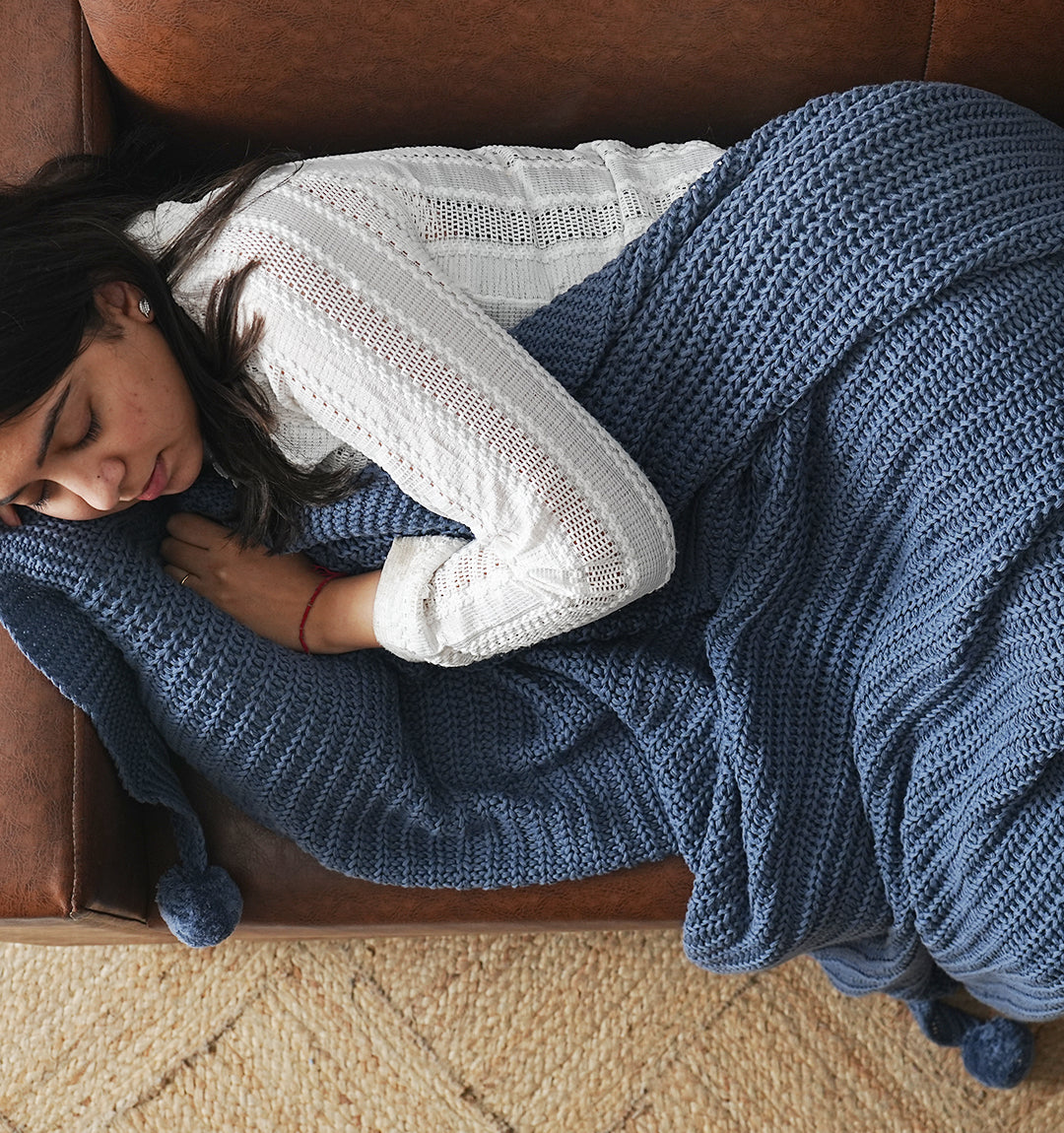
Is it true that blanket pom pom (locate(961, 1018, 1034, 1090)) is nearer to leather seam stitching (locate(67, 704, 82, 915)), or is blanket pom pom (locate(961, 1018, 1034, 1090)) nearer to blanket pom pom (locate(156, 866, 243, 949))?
blanket pom pom (locate(156, 866, 243, 949))

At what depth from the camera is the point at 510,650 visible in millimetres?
940

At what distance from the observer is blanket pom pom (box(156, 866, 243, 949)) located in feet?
3.03

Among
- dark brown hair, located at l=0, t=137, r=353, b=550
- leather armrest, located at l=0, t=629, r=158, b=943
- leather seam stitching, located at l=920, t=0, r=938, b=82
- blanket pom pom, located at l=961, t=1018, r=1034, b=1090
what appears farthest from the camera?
blanket pom pom, located at l=961, t=1018, r=1034, b=1090

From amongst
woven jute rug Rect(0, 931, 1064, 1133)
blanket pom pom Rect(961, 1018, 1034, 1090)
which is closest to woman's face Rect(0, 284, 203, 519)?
woven jute rug Rect(0, 931, 1064, 1133)

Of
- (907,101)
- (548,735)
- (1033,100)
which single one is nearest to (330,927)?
(548,735)

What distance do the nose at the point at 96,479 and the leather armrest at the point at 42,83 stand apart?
309 mm

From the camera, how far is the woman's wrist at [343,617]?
96 centimetres

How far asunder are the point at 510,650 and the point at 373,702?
134mm

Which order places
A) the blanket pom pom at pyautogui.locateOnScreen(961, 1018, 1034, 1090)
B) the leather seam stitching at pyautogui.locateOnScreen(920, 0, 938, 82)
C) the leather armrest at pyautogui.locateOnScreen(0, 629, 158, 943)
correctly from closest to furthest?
the leather armrest at pyautogui.locateOnScreen(0, 629, 158, 943), the leather seam stitching at pyautogui.locateOnScreen(920, 0, 938, 82), the blanket pom pom at pyautogui.locateOnScreen(961, 1018, 1034, 1090)

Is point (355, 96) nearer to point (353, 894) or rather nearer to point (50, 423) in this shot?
point (50, 423)

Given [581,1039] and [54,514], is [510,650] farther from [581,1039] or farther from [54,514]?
[581,1039]

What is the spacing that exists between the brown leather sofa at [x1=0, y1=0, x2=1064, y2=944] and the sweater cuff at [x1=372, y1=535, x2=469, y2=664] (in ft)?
0.75

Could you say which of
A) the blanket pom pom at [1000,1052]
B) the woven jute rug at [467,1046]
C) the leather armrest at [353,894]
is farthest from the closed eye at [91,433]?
the blanket pom pom at [1000,1052]

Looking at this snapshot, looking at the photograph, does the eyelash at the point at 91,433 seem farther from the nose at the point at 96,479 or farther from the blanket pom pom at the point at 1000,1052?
the blanket pom pom at the point at 1000,1052
